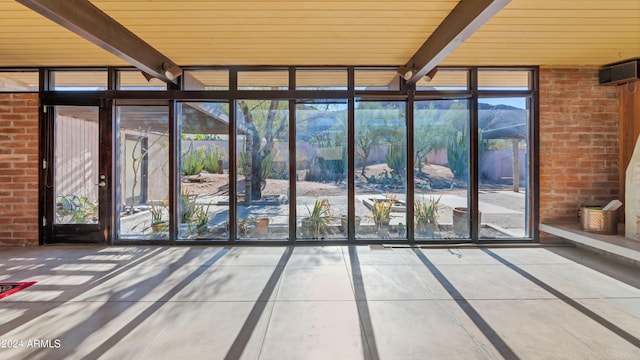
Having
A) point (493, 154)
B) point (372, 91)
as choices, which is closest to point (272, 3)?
point (372, 91)

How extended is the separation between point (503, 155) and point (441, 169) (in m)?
1.05

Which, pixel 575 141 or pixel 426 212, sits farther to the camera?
pixel 426 212

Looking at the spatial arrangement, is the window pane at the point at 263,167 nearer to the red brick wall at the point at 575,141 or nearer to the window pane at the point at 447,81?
the window pane at the point at 447,81

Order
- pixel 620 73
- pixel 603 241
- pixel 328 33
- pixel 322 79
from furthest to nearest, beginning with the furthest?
pixel 322 79 → pixel 620 73 → pixel 603 241 → pixel 328 33

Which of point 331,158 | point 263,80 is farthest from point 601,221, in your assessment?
point 263,80

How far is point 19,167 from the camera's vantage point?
16.0 feet

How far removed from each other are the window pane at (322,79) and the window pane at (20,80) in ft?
13.9

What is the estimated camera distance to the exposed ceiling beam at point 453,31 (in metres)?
2.74

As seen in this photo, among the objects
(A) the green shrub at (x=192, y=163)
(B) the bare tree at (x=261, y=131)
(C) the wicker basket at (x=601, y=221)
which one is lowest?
(C) the wicker basket at (x=601, y=221)

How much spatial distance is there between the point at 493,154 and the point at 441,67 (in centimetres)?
167

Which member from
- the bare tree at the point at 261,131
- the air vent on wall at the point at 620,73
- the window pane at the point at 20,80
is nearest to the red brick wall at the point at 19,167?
the window pane at the point at 20,80

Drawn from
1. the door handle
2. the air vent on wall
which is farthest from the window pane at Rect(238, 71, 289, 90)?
the air vent on wall

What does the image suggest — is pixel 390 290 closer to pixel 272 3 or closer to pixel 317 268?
pixel 317 268

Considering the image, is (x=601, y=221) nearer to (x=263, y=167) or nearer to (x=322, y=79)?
(x=322, y=79)
